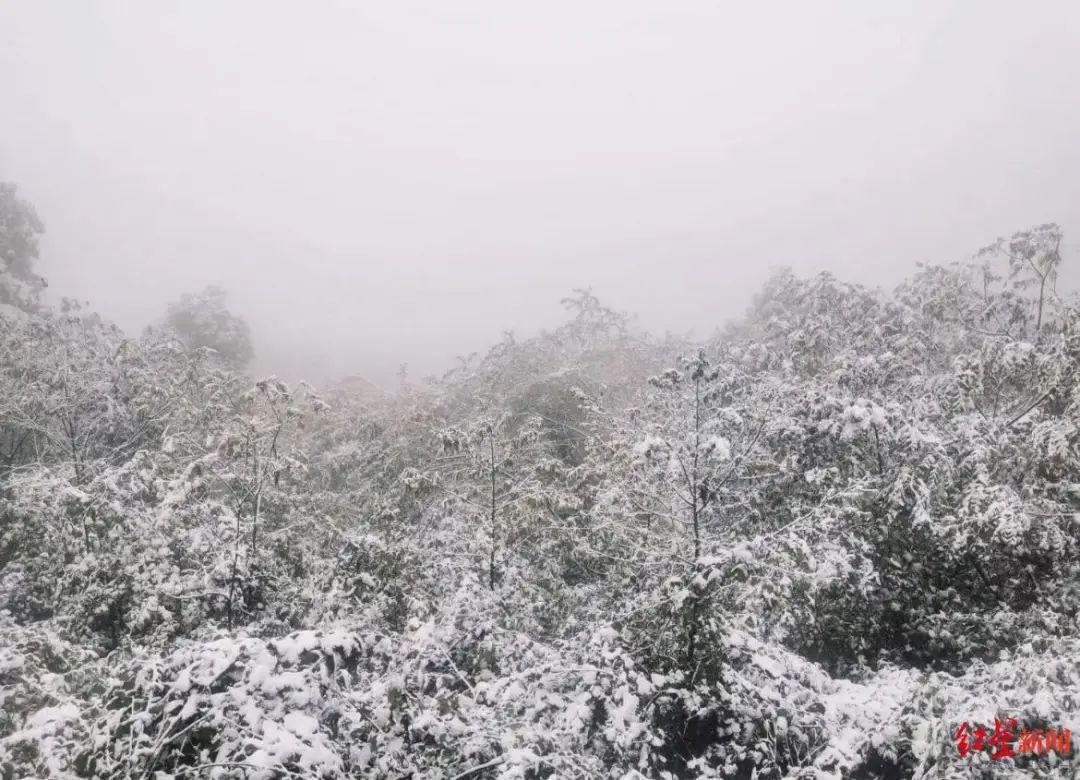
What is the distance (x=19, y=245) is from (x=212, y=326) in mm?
10029

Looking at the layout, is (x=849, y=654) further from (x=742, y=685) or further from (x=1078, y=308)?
(x=1078, y=308)

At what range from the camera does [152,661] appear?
3291 mm

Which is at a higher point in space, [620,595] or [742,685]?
[742,685]

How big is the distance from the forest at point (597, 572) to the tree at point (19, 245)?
1422 centimetres

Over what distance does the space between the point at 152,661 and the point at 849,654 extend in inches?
362

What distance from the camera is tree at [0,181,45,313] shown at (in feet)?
80.2

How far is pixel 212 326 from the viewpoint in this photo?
31.1 metres

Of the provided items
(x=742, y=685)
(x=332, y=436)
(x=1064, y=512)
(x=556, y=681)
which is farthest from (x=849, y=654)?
(x=332, y=436)

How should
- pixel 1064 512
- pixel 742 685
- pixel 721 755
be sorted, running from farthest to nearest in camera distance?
1. pixel 1064 512
2. pixel 742 685
3. pixel 721 755
